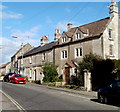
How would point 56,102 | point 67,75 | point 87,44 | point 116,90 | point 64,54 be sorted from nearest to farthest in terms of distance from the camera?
point 116,90, point 56,102, point 87,44, point 67,75, point 64,54

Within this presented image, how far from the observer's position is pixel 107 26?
27703 millimetres

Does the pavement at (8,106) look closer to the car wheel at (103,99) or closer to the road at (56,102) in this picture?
the road at (56,102)

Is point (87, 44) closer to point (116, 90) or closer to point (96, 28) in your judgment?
point (96, 28)

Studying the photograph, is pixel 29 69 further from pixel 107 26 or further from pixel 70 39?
pixel 107 26

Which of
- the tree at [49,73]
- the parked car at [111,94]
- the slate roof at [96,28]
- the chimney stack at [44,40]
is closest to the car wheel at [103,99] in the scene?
the parked car at [111,94]

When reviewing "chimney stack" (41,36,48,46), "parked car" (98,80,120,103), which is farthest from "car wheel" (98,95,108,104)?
"chimney stack" (41,36,48,46)

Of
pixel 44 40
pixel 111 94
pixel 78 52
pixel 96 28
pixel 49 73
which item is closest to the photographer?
pixel 111 94

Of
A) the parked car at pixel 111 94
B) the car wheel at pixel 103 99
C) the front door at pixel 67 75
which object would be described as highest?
the front door at pixel 67 75

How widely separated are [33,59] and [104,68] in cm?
2557

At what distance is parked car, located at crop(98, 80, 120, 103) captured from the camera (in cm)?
1173

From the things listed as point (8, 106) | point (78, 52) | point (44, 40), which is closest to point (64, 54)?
point (78, 52)

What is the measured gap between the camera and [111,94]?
12.1m

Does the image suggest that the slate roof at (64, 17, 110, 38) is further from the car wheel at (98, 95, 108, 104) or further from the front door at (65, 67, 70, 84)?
the car wheel at (98, 95, 108, 104)

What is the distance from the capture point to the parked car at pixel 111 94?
1173 cm
